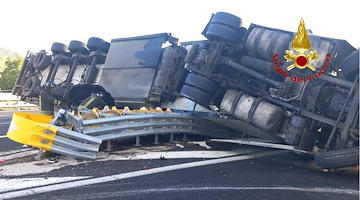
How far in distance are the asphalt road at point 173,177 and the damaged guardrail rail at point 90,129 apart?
0.72 feet

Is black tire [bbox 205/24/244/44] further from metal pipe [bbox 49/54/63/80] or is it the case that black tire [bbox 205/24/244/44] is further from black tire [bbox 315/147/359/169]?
metal pipe [bbox 49/54/63/80]

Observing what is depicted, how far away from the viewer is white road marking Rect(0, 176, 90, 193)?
266 cm

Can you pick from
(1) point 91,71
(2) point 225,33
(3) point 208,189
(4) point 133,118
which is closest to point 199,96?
(2) point 225,33

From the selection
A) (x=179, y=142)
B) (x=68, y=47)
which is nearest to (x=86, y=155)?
(x=179, y=142)

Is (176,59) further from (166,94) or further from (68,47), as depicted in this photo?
(68,47)

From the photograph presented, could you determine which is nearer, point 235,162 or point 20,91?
point 235,162

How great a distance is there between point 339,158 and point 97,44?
20.8 ft

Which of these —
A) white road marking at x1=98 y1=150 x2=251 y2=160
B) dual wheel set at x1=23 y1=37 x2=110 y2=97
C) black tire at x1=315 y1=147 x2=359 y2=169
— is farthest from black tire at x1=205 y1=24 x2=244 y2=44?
dual wheel set at x1=23 y1=37 x2=110 y2=97

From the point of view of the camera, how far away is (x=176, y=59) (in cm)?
631

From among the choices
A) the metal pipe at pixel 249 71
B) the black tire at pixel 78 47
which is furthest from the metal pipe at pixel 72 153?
the black tire at pixel 78 47

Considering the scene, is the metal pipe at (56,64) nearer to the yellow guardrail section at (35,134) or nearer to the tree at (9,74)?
the yellow guardrail section at (35,134)

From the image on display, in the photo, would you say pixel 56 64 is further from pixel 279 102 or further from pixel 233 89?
pixel 279 102

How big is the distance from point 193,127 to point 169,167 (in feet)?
6.15

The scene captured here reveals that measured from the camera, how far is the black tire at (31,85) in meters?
8.66
